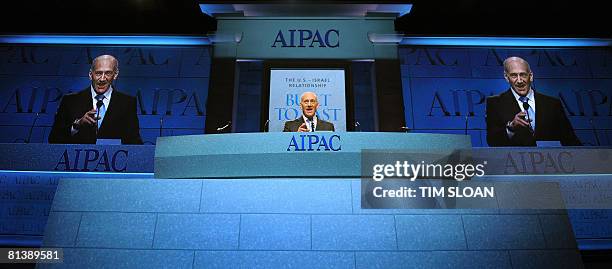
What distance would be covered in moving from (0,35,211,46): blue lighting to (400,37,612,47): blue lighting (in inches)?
114

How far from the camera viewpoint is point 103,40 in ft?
16.5

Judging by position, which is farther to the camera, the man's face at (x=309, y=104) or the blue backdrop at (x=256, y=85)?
the blue backdrop at (x=256, y=85)

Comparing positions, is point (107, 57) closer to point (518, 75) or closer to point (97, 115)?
point (97, 115)

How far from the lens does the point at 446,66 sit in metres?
4.92

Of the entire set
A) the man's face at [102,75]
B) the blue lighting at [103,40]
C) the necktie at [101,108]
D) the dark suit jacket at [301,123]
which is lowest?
the dark suit jacket at [301,123]

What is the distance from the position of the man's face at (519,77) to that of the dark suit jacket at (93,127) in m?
4.84

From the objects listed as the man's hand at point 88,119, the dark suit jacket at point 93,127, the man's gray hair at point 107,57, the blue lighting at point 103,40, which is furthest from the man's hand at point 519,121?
the man's hand at point 88,119

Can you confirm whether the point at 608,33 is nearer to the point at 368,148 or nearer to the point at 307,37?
the point at 307,37

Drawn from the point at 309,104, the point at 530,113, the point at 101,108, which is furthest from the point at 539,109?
the point at 101,108

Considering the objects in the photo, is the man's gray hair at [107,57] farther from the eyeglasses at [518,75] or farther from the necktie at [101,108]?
the eyeglasses at [518,75]

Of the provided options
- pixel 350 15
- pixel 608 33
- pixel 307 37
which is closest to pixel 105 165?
pixel 307 37

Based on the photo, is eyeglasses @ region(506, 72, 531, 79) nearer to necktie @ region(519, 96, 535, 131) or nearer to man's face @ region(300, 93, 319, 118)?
necktie @ region(519, 96, 535, 131)

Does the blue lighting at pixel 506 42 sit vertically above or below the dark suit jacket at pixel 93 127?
above

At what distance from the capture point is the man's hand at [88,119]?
15.2 ft
